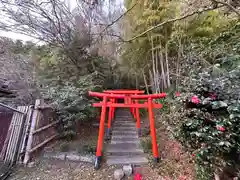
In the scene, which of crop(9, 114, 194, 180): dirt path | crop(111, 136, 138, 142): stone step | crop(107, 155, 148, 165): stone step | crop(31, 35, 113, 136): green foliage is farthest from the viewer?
crop(111, 136, 138, 142): stone step

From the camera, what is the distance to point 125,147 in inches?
132

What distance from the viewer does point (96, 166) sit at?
8.70ft

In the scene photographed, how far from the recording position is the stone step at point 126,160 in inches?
110

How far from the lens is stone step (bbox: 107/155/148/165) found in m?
2.80

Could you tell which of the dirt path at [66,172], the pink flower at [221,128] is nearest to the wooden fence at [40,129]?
the dirt path at [66,172]

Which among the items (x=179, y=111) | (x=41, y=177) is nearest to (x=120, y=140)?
(x=41, y=177)

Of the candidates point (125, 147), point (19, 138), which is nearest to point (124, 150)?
point (125, 147)

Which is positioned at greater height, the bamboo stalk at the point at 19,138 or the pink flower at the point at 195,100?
the pink flower at the point at 195,100

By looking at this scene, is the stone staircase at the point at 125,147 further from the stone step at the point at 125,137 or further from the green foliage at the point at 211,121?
the green foliage at the point at 211,121

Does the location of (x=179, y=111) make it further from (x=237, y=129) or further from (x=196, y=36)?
(x=196, y=36)

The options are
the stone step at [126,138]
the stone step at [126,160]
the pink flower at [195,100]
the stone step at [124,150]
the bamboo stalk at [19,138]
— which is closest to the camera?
the pink flower at [195,100]

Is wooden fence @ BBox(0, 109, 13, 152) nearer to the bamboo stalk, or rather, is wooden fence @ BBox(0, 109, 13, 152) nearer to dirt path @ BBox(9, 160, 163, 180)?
the bamboo stalk

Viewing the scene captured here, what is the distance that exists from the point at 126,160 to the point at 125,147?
481 mm

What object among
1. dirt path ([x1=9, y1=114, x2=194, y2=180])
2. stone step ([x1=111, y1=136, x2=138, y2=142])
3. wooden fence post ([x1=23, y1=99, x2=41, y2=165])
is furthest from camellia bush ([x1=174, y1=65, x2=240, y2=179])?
wooden fence post ([x1=23, y1=99, x2=41, y2=165])
